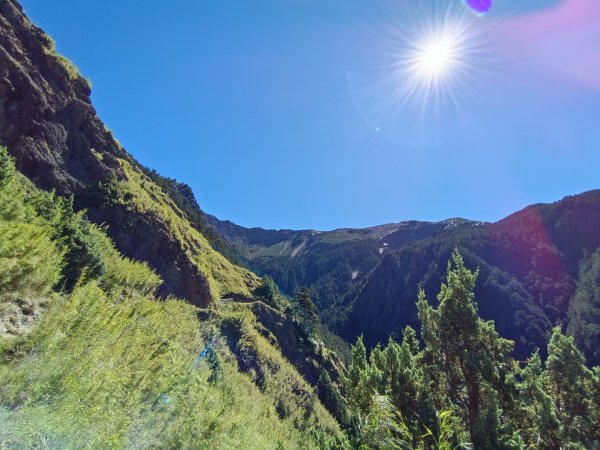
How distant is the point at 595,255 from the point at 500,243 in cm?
3113

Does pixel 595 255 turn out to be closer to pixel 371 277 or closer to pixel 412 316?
pixel 412 316

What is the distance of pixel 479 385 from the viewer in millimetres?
11094

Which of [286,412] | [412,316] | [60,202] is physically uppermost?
[412,316]

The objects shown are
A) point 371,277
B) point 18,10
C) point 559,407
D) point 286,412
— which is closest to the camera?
point 559,407

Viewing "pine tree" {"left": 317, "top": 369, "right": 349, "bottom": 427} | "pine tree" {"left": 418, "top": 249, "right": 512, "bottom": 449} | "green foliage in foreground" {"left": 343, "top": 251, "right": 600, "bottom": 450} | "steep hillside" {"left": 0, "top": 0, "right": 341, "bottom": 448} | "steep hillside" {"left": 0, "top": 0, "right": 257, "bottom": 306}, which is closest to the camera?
"steep hillside" {"left": 0, "top": 0, "right": 341, "bottom": 448}

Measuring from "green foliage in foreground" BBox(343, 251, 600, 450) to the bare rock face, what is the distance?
22554mm

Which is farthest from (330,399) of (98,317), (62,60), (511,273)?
(511,273)

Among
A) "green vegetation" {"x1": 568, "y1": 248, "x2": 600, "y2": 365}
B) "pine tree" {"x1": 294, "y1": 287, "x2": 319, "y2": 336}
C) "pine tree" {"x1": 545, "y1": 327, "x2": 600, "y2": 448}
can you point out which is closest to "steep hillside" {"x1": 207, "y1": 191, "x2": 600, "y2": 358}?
"green vegetation" {"x1": 568, "y1": 248, "x2": 600, "y2": 365}

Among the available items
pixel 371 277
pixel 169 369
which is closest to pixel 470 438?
pixel 169 369

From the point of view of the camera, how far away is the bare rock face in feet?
81.8

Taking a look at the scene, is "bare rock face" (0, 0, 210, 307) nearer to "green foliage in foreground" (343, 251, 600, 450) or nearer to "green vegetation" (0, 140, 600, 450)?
"green vegetation" (0, 140, 600, 450)

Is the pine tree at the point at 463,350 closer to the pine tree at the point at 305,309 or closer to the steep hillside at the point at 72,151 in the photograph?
the steep hillside at the point at 72,151

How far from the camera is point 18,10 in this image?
29.1 meters

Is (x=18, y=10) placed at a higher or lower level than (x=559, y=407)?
higher
